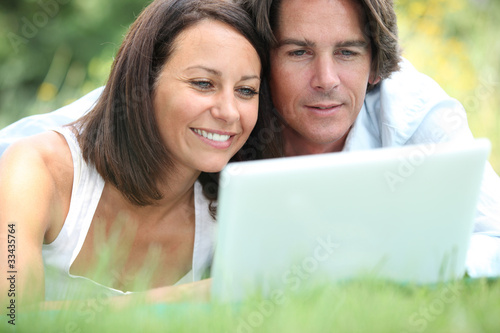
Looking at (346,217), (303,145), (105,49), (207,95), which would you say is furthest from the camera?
(105,49)

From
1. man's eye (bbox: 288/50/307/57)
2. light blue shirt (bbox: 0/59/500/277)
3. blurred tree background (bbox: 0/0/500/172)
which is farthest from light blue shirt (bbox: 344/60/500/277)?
blurred tree background (bbox: 0/0/500/172)

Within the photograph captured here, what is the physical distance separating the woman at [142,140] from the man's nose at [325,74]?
0.30 metres

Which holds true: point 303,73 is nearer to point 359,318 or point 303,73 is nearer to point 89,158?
point 89,158

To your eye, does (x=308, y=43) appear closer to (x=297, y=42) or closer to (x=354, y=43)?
(x=297, y=42)

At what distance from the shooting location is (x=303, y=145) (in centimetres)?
307

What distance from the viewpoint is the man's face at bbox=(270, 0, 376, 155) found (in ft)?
8.54

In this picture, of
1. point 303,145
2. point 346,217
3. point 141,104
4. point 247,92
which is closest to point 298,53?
point 247,92

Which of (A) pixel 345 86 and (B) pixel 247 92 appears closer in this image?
(B) pixel 247 92

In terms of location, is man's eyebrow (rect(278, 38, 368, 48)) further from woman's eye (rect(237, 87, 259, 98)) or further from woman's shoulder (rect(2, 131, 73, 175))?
woman's shoulder (rect(2, 131, 73, 175))

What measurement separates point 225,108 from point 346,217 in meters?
0.93

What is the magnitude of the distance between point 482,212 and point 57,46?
19.4 ft

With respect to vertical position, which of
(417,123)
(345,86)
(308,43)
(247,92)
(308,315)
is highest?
(308,43)

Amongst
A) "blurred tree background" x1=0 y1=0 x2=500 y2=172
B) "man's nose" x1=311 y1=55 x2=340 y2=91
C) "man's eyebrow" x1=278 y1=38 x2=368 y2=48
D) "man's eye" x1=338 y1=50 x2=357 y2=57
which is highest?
"man's eyebrow" x1=278 y1=38 x2=368 y2=48

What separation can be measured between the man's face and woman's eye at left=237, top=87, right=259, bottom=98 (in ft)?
1.24
